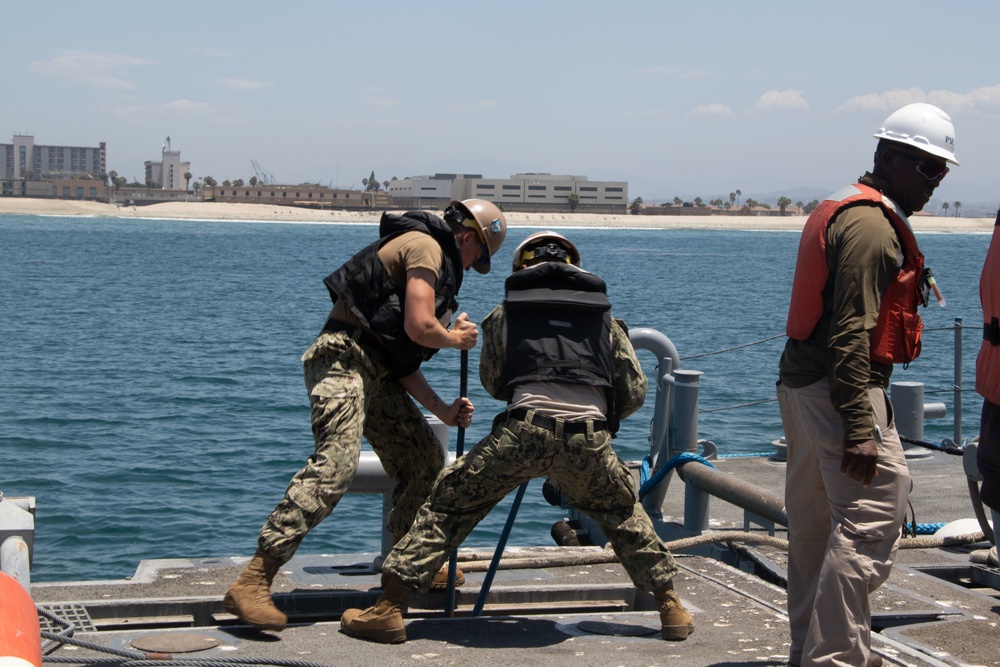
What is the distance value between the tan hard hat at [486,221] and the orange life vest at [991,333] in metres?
1.93

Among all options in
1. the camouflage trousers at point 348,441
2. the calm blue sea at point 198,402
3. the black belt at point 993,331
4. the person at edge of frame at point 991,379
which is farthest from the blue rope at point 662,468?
the calm blue sea at point 198,402

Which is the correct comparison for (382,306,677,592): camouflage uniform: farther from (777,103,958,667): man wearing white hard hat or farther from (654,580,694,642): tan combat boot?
(777,103,958,667): man wearing white hard hat

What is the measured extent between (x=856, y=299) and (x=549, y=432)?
1.26 meters

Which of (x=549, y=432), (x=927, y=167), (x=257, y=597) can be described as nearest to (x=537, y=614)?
(x=549, y=432)

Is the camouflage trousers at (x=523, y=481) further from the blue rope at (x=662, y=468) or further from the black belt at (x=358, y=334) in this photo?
the blue rope at (x=662, y=468)

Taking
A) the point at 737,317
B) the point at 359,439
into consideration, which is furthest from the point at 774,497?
the point at 737,317

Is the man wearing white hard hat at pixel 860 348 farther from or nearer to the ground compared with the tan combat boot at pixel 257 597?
farther from the ground

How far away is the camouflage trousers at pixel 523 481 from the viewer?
454 centimetres

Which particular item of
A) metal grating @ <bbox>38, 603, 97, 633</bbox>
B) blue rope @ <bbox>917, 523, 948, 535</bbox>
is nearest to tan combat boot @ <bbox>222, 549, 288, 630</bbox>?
metal grating @ <bbox>38, 603, 97, 633</bbox>

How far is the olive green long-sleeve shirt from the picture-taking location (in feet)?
12.8

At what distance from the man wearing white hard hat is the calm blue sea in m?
7.56

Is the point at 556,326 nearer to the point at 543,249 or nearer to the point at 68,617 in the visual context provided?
the point at 543,249

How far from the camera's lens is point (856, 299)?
3.91 m

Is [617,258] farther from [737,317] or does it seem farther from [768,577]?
[768,577]
